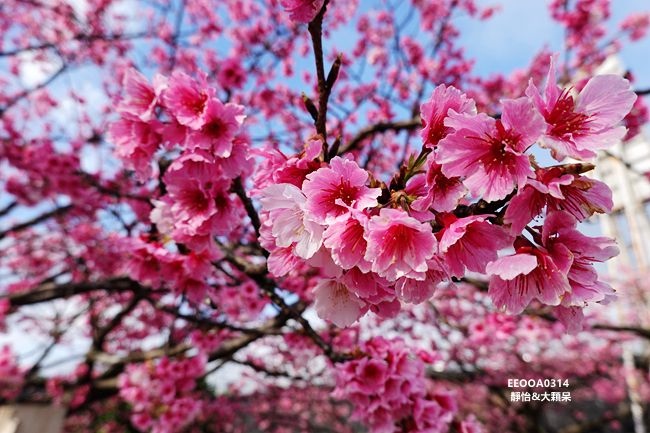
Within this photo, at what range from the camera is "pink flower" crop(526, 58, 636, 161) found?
0.96 m

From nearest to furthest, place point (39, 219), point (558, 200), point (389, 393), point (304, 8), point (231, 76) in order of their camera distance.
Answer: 1. point (558, 200)
2. point (304, 8)
3. point (389, 393)
4. point (231, 76)
5. point (39, 219)

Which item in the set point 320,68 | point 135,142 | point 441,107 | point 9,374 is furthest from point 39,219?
point 441,107

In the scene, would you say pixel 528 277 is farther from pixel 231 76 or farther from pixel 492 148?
pixel 231 76

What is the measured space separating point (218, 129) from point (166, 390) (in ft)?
9.97

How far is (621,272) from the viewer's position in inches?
574

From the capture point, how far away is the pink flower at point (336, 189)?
1.03m

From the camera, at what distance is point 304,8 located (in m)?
1.23

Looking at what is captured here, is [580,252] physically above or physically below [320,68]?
below

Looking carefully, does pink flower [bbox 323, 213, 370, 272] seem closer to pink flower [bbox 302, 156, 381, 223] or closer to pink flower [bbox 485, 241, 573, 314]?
pink flower [bbox 302, 156, 381, 223]

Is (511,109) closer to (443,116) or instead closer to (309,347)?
(443,116)

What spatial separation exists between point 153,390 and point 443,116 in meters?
3.80

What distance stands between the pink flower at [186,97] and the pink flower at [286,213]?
2.32 feet

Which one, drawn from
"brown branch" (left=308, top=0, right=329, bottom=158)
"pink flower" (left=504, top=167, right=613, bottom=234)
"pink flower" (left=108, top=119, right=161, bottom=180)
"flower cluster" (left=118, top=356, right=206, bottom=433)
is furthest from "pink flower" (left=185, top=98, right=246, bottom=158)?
"flower cluster" (left=118, top=356, right=206, bottom=433)

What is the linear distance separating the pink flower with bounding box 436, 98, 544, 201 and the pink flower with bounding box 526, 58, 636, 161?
0.06 meters
